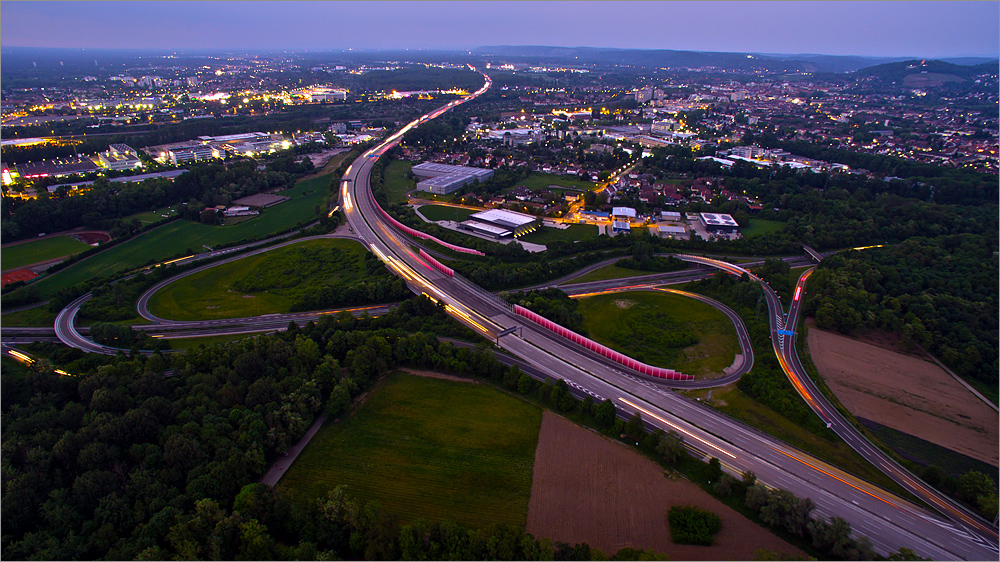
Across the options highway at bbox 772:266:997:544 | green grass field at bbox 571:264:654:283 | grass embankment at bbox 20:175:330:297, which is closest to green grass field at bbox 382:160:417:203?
grass embankment at bbox 20:175:330:297

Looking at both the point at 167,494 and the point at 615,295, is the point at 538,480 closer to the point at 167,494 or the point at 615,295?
the point at 167,494

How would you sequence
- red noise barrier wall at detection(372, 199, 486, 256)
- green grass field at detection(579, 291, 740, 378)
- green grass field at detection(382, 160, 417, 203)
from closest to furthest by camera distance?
green grass field at detection(579, 291, 740, 378), red noise barrier wall at detection(372, 199, 486, 256), green grass field at detection(382, 160, 417, 203)

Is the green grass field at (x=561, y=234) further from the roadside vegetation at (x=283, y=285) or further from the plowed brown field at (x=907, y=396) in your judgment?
the plowed brown field at (x=907, y=396)

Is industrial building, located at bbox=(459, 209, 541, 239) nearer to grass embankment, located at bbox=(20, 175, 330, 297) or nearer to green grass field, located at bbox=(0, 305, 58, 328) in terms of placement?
grass embankment, located at bbox=(20, 175, 330, 297)

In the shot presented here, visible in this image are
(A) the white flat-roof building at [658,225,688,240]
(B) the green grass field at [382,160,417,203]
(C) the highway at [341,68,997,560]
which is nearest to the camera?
(C) the highway at [341,68,997,560]

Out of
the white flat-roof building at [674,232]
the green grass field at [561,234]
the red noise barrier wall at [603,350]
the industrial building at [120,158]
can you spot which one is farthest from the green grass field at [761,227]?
the industrial building at [120,158]

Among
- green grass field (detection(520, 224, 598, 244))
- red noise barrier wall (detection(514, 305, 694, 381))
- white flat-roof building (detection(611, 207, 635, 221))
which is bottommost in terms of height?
red noise barrier wall (detection(514, 305, 694, 381))
